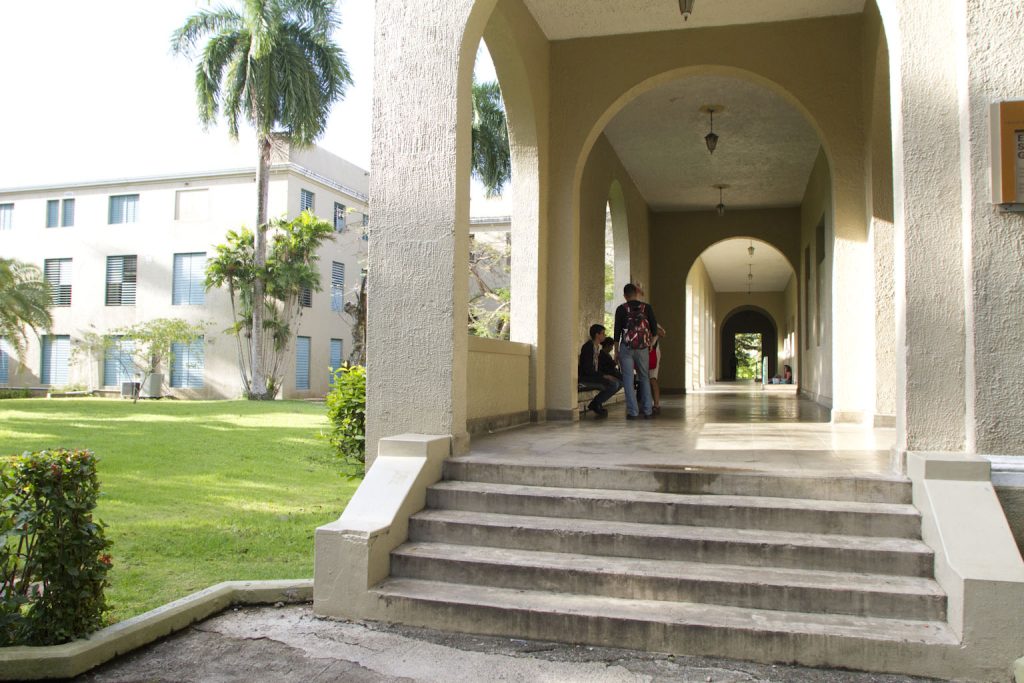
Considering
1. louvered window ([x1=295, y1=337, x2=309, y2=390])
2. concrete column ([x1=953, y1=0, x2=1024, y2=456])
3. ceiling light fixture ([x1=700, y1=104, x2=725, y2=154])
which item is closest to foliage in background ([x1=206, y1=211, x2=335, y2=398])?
louvered window ([x1=295, y1=337, x2=309, y2=390])

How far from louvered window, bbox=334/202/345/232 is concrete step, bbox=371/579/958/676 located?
89.5 feet

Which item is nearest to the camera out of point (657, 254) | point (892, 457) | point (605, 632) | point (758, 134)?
point (605, 632)

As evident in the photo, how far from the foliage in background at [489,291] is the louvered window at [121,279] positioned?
12328 mm

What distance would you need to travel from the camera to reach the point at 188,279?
2753 cm

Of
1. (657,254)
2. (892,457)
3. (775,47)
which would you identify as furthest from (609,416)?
(657,254)

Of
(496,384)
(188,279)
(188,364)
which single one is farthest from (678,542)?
(188,279)

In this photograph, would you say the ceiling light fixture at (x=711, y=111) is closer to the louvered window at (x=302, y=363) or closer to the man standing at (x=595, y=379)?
the man standing at (x=595, y=379)

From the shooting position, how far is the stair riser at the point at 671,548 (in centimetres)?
375

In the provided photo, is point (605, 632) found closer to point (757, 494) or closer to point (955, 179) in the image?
point (757, 494)

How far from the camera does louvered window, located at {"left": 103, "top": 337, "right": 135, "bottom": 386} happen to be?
27453 mm

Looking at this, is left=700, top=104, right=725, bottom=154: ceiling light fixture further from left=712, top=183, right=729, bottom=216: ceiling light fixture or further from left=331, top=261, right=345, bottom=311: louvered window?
left=331, top=261, right=345, bottom=311: louvered window

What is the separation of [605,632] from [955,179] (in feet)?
10.4

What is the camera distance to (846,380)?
820 cm

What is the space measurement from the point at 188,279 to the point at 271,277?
5.19m
